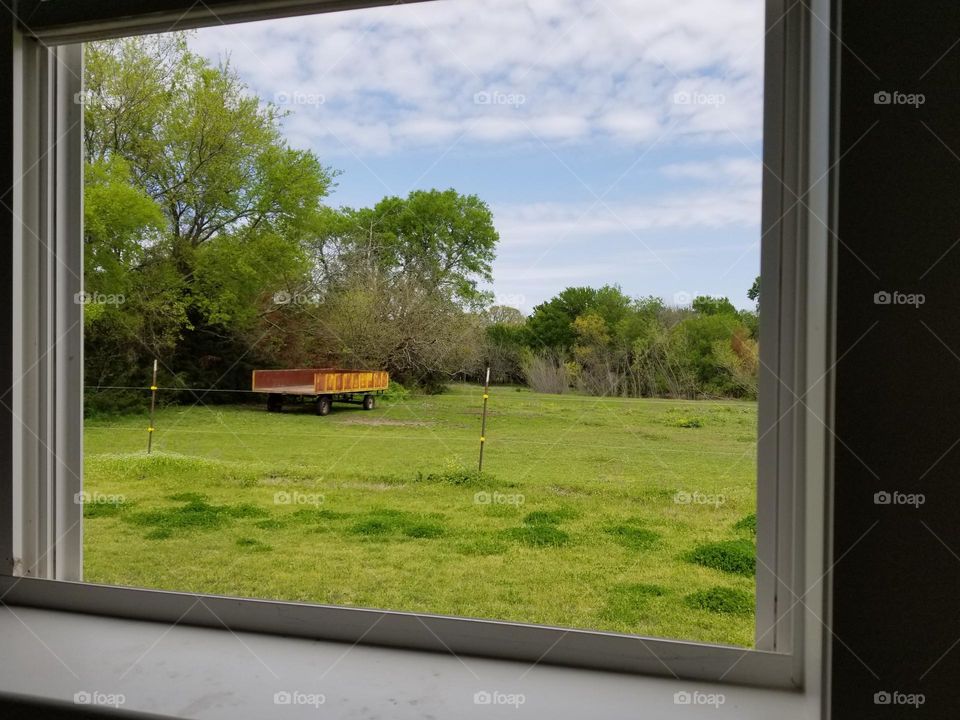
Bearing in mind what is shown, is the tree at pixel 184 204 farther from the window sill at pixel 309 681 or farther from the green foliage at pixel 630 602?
the green foliage at pixel 630 602

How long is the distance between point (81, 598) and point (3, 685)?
0.29 m

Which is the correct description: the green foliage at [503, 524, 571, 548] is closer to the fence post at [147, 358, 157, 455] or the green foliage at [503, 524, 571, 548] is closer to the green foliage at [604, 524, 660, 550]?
the green foliage at [604, 524, 660, 550]

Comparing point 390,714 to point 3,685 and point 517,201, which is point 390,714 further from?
point 517,201

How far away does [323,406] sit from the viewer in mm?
1406

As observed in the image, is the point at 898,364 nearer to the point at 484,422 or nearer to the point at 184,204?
the point at 484,422

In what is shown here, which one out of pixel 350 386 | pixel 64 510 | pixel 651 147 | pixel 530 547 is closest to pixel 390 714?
pixel 530 547

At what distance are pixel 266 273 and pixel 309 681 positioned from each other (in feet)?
2.64

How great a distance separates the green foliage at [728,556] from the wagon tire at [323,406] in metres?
0.75

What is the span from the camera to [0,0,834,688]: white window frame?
1.01 metres

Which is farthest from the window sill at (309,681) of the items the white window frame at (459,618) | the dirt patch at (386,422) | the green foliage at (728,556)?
the dirt patch at (386,422)

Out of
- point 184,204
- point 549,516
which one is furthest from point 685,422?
point 184,204

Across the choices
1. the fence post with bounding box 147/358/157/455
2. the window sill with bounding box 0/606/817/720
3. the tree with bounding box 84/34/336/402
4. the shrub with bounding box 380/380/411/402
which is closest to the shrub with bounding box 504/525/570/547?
the window sill with bounding box 0/606/817/720

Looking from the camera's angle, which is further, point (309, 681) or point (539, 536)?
point (539, 536)

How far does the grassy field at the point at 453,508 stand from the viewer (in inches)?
47.6
